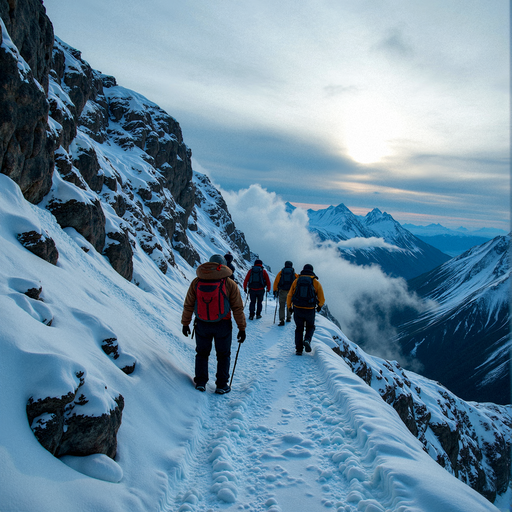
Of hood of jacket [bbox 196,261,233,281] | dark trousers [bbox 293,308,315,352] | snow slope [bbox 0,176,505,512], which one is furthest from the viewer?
dark trousers [bbox 293,308,315,352]

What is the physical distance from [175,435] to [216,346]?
2.02 m

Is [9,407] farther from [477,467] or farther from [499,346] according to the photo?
[499,346]

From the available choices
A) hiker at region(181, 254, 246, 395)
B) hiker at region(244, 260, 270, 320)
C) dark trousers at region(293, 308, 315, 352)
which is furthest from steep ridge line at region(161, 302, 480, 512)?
hiker at region(244, 260, 270, 320)

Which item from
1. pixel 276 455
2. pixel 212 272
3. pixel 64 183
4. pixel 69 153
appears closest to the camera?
pixel 276 455

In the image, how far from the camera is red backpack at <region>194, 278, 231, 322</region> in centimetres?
Result: 652

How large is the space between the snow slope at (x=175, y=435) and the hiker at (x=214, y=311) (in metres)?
0.52

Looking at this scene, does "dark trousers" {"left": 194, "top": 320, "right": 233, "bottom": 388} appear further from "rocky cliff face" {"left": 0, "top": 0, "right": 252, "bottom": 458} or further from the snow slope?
"rocky cliff face" {"left": 0, "top": 0, "right": 252, "bottom": 458}

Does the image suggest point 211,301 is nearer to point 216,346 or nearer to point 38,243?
point 216,346

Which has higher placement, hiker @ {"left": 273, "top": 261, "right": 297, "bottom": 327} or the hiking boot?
hiker @ {"left": 273, "top": 261, "right": 297, "bottom": 327}

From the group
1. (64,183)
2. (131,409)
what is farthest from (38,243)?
(64,183)

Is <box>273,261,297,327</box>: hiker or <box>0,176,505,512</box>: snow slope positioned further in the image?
<box>273,261,297,327</box>: hiker

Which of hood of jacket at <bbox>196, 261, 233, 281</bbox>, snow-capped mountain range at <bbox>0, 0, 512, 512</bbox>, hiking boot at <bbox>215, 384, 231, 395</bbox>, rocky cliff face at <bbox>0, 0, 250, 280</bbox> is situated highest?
rocky cliff face at <bbox>0, 0, 250, 280</bbox>

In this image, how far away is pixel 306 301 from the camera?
32.9ft

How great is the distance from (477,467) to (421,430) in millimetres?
43068
